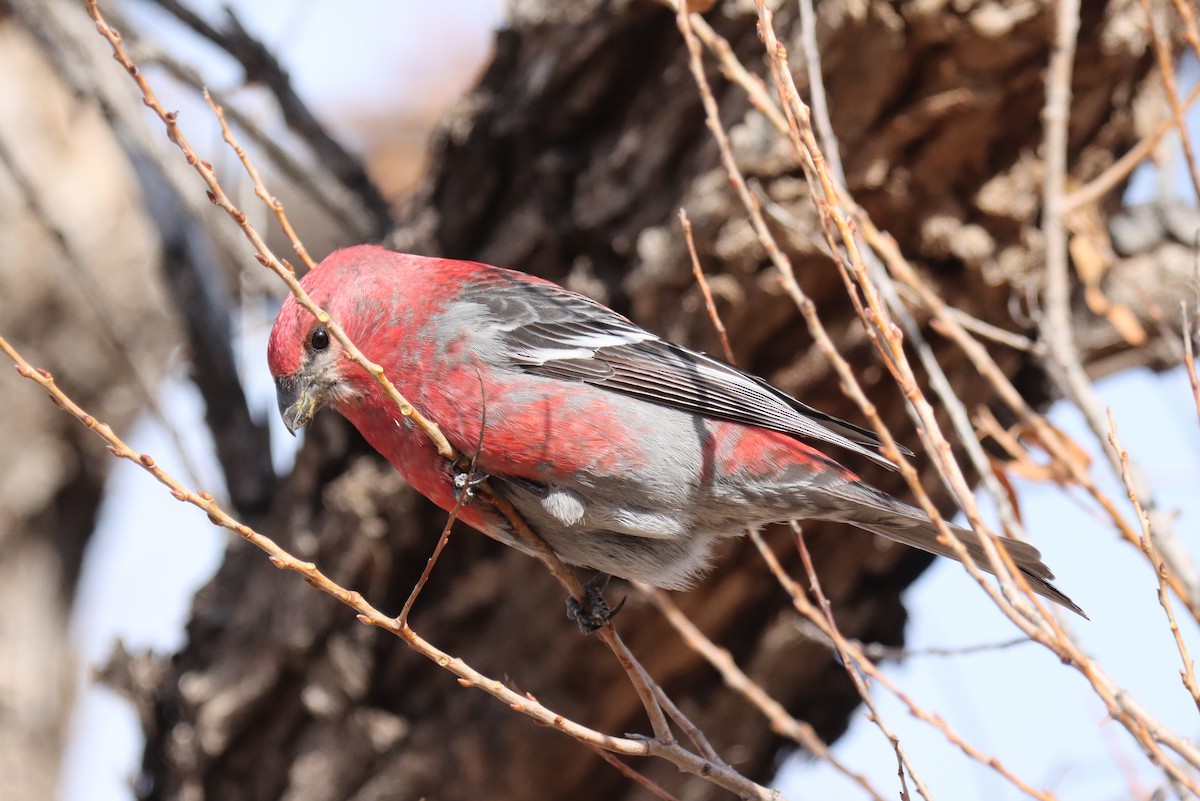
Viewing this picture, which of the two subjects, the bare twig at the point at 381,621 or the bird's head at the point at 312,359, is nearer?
the bare twig at the point at 381,621

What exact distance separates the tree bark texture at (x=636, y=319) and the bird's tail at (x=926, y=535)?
0.94m

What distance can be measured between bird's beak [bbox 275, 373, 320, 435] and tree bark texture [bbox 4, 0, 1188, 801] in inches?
55.3

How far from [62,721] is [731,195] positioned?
5.35 m

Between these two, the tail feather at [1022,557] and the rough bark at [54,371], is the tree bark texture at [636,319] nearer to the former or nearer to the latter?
the tail feather at [1022,557]

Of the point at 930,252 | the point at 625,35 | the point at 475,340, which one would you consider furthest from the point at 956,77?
the point at 475,340

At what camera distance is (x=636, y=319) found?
411cm

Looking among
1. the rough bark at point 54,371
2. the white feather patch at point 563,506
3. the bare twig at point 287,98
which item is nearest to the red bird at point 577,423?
the white feather patch at point 563,506

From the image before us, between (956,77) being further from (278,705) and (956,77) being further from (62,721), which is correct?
(62,721)

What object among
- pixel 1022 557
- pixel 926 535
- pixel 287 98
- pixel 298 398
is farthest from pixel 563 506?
pixel 287 98

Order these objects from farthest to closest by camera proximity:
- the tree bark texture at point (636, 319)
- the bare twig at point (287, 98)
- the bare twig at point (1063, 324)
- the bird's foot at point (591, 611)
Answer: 1. the bare twig at point (287, 98)
2. the tree bark texture at point (636, 319)
3. the bird's foot at point (591, 611)
4. the bare twig at point (1063, 324)

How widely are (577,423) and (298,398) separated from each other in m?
0.73

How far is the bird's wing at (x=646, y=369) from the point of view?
300cm

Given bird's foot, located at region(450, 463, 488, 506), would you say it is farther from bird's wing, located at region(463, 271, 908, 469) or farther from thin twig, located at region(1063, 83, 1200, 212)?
thin twig, located at region(1063, 83, 1200, 212)

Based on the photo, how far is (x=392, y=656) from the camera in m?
4.52
